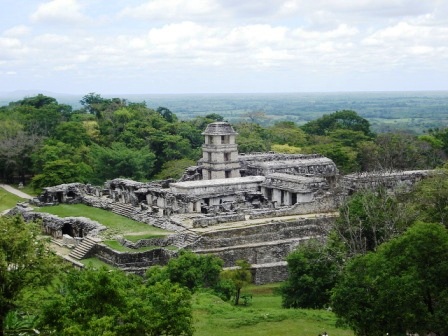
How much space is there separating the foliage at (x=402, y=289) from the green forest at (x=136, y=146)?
117 ft

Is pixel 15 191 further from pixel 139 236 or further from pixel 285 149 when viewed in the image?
pixel 285 149

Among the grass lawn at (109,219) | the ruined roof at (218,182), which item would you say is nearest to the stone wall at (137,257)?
the grass lawn at (109,219)

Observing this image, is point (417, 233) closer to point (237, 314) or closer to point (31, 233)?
point (237, 314)

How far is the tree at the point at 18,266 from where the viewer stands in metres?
18.6

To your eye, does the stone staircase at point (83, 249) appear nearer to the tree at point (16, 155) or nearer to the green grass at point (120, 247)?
the green grass at point (120, 247)

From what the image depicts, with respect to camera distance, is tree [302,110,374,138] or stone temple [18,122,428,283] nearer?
stone temple [18,122,428,283]

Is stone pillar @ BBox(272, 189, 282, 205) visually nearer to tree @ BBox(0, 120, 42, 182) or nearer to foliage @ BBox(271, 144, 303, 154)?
foliage @ BBox(271, 144, 303, 154)

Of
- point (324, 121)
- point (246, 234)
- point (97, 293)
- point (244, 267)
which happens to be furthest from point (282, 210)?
point (324, 121)

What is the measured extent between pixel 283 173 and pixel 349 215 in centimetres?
1320

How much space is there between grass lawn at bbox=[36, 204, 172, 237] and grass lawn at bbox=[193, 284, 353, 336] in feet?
36.4

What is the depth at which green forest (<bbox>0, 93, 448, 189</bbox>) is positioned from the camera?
54.2 m

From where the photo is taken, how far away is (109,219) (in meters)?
39.8

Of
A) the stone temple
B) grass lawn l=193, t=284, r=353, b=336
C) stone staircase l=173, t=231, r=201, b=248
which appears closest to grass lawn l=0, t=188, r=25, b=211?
the stone temple

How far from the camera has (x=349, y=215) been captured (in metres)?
31.5
